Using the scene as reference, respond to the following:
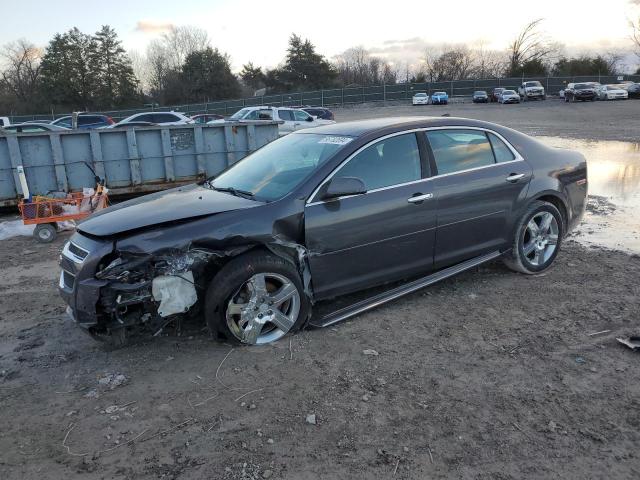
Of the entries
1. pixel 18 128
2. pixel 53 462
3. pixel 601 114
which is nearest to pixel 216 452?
pixel 53 462

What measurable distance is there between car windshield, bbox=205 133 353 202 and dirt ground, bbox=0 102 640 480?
4.07 feet

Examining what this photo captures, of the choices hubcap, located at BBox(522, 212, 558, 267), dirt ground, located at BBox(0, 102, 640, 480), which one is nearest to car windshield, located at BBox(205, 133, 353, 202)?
dirt ground, located at BBox(0, 102, 640, 480)

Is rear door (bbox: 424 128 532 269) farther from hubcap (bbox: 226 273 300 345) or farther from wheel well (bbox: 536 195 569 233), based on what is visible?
hubcap (bbox: 226 273 300 345)

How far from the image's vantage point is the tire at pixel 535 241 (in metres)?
5.17

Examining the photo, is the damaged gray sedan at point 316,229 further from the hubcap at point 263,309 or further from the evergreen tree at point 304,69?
the evergreen tree at point 304,69

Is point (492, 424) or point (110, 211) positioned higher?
point (110, 211)

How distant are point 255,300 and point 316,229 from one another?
724 millimetres

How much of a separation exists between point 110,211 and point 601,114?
33.8 m

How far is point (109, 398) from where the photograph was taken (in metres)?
3.45

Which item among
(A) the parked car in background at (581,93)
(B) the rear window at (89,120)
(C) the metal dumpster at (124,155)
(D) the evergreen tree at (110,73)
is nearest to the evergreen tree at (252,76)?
(D) the evergreen tree at (110,73)

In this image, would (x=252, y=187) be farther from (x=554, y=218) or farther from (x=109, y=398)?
(x=554, y=218)

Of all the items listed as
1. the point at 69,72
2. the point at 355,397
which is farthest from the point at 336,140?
the point at 69,72

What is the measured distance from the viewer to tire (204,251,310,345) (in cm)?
381

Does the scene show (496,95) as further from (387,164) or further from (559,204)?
(387,164)
